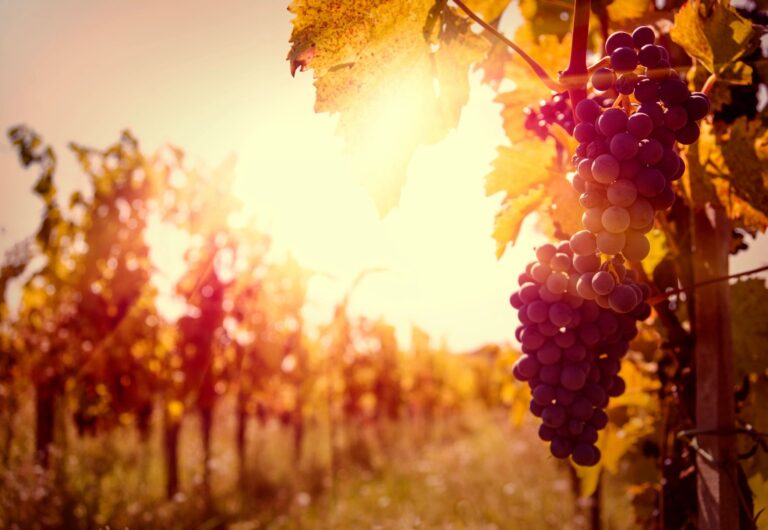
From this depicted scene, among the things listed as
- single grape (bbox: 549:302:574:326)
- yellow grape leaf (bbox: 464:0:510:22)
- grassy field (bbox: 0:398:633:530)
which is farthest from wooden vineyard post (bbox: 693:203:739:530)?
grassy field (bbox: 0:398:633:530)

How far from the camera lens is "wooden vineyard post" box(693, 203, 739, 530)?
46.9 inches

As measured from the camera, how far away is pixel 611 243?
81cm

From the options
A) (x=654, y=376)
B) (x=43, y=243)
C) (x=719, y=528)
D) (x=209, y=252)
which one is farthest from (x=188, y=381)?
(x=719, y=528)

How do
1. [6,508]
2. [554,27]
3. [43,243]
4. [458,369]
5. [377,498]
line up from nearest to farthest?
[554,27]
[6,508]
[43,243]
[377,498]
[458,369]

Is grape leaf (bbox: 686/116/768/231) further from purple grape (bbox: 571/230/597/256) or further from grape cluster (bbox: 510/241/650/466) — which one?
purple grape (bbox: 571/230/597/256)

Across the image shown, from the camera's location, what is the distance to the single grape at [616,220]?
0.79 m

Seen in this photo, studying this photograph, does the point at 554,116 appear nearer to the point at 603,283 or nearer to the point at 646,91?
the point at 646,91

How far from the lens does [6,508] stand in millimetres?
4250

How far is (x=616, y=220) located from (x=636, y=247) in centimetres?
6

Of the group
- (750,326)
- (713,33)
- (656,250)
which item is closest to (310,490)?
(750,326)

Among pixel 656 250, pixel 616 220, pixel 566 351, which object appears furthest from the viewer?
pixel 656 250

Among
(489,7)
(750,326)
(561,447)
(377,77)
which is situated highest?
(489,7)

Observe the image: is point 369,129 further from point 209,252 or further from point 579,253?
point 209,252

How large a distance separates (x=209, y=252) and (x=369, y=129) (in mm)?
6953
